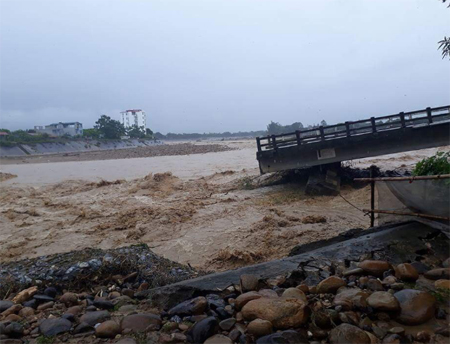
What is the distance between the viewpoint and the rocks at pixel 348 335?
2725 millimetres

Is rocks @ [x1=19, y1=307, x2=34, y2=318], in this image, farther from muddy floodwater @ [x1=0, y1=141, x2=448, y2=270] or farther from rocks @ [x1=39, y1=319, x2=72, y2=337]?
muddy floodwater @ [x1=0, y1=141, x2=448, y2=270]

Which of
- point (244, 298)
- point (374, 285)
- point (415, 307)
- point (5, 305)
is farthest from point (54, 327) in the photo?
point (415, 307)

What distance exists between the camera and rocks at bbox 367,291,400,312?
10.1ft

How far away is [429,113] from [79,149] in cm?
6109

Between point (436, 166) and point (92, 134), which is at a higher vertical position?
point (92, 134)

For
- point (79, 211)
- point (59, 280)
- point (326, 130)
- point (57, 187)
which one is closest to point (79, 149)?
point (57, 187)

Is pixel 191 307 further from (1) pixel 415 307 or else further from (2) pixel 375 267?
(2) pixel 375 267

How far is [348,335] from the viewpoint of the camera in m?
2.77

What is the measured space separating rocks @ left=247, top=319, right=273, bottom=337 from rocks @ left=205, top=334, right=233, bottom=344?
0.71ft

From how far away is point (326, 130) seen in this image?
1329 cm

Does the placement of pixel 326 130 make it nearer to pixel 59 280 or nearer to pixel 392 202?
pixel 392 202

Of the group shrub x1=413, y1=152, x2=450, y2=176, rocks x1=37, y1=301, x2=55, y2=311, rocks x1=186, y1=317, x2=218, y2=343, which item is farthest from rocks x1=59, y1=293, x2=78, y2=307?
shrub x1=413, y1=152, x2=450, y2=176

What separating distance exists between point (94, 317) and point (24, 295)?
5.00 ft

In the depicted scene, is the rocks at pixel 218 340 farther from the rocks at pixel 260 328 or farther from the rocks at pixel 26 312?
the rocks at pixel 26 312
